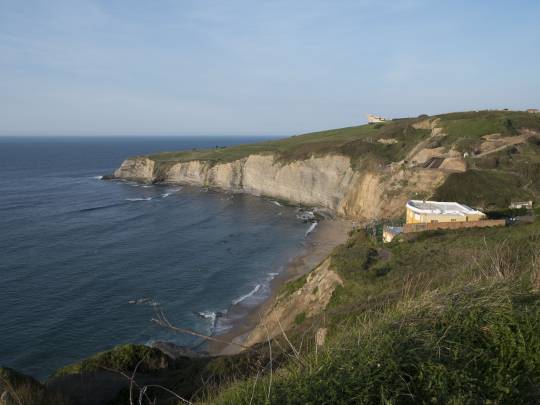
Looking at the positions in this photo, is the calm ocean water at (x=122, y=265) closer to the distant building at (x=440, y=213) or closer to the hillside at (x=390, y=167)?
the hillside at (x=390, y=167)

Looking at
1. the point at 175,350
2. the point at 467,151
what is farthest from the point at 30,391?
the point at 467,151

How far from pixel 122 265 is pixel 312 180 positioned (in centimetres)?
4320

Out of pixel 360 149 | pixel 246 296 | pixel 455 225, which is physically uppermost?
pixel 360 149

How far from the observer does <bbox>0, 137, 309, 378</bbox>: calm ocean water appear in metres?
29.0

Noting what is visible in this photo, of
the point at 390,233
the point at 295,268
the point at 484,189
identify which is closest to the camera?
the point at 390,233

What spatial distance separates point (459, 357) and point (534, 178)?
5139 cm

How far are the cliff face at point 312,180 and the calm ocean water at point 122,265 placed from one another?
7447 mm

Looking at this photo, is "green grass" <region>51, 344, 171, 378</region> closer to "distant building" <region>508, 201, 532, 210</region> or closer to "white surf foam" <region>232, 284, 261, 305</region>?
"white surf foam" <region>232, 284, 261, 305</region>

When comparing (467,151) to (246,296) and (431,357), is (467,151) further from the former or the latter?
(431,357)

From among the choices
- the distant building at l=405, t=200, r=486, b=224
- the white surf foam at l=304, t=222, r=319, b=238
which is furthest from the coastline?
the distant building at l=405, t=200, r=486, b=224

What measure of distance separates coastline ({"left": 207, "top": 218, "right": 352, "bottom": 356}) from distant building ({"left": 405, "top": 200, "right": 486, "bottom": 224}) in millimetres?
10776

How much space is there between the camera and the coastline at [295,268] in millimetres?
28188

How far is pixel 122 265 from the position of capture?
138 ft

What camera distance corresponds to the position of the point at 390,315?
5902 mm
